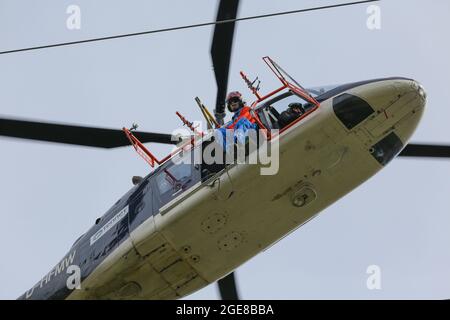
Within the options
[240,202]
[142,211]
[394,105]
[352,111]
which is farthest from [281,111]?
[142,211]

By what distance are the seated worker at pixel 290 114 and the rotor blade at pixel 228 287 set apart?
133 inches

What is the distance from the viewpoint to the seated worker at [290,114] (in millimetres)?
14094

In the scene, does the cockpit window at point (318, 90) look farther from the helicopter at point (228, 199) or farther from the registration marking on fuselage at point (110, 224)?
the registration marking on fuselage at point (110, 224)

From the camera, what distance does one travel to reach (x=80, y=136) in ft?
50.3

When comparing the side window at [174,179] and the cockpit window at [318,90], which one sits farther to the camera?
the side window at [174,179]

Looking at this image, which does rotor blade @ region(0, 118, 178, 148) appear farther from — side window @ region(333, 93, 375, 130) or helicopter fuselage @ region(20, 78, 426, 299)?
side window @ region(333, 93, 375, 130)

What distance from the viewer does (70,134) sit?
15.2 m

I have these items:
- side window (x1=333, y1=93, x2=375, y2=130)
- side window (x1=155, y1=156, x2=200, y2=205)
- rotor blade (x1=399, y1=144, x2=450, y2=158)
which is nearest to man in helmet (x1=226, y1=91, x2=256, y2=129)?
side window (x1=155, y1=156, x2=200, y2=205)

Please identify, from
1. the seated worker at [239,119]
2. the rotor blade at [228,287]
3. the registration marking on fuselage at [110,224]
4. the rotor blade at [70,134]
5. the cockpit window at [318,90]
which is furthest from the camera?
the rotor blade at [228,287]

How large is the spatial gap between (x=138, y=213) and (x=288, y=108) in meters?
3.05

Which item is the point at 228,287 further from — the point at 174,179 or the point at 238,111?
the point at 238,111

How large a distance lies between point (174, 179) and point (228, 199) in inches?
50.8

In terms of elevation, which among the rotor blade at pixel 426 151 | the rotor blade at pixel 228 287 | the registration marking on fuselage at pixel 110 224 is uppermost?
the rotor blade at pixel 426 151

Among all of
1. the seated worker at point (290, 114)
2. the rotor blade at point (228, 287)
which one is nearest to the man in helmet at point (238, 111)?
the seated worker at point (290, 114)
